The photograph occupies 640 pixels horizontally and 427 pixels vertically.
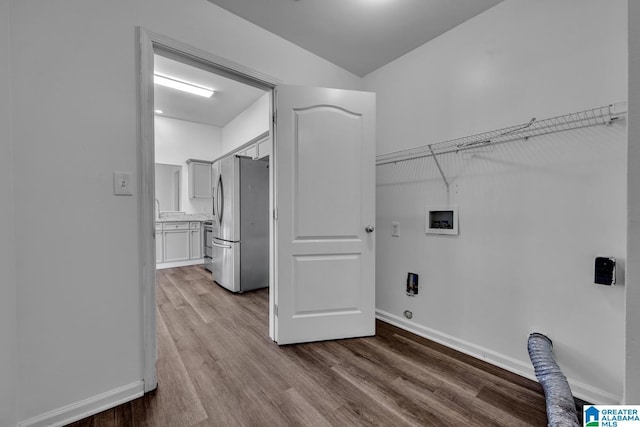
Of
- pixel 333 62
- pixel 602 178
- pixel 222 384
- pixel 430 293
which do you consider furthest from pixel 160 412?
pixel 333 62

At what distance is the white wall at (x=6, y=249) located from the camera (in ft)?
3.54

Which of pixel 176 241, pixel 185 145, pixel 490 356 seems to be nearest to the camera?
pixel 490 356

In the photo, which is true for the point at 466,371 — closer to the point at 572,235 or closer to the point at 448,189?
the point at 572,235

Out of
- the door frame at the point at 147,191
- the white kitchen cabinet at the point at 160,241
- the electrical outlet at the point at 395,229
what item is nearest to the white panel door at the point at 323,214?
the electrical outlet at the point at 395,229

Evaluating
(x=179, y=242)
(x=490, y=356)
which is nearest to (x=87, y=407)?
(x=490, y=356)

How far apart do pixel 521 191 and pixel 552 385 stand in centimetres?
108

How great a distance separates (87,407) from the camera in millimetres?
1301

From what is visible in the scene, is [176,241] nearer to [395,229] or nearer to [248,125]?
[248,125]

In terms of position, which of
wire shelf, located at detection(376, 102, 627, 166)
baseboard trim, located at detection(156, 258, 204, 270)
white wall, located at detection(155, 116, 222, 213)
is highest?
white wall, located at detection(155, 116, 222, 213)

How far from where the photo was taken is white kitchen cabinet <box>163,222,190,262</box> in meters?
4.74

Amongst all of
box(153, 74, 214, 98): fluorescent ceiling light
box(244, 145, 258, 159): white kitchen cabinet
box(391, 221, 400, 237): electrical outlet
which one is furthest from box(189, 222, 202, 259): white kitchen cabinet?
box(391, 221, 400, 237): electrical outlet

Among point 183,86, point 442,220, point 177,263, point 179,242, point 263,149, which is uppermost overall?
point 183,86

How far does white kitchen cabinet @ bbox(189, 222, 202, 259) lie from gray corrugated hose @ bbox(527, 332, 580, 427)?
5.17 m

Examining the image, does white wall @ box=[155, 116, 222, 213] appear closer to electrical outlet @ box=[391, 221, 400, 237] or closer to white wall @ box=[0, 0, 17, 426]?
white wall @ box=[0, 0, 17, 426]
